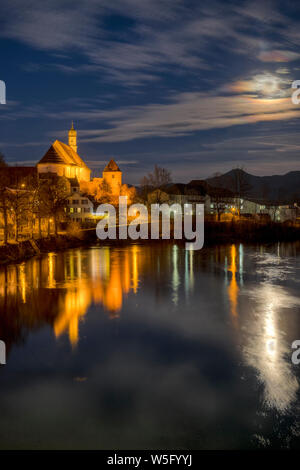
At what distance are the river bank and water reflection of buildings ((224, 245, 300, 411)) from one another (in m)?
20.0

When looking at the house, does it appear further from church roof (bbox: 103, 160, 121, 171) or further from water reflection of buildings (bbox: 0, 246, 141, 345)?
water reflection of buildings (bbox: 0, 246, 141, 345)

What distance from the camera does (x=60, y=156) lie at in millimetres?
105000

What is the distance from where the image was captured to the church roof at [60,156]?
338 feet

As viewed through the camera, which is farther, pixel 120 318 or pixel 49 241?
pixel 49 241

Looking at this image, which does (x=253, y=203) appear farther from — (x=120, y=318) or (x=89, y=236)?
(x=120, y=318)

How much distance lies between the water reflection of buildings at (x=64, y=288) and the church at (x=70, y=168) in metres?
62.0

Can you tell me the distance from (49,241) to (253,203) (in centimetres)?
9680

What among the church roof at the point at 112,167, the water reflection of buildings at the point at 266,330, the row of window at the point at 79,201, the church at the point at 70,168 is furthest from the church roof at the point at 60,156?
the water reflection of buildings at the point at 266,330

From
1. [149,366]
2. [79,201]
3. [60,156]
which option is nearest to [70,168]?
[60,156]

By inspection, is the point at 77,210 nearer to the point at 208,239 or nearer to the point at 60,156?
the point at 60,156

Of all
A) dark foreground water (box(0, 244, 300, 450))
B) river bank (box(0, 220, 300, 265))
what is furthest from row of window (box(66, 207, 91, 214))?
dark foreground water (box(0, 244, 300, 450))

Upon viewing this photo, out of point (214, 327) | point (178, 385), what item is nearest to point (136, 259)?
point (214, 327)

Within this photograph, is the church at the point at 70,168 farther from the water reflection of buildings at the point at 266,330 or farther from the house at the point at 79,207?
the water reflection of buildings at the point at 266,330

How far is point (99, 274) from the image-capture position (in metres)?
30.1
